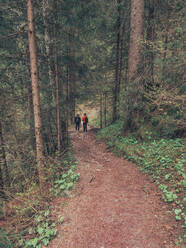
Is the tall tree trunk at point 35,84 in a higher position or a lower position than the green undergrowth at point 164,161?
higher

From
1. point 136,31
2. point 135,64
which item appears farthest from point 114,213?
point 136,31

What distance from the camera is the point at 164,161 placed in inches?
221

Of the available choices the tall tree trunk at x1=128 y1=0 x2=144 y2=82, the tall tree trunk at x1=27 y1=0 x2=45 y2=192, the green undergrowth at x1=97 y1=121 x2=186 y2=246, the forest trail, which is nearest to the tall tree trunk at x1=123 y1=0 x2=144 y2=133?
the tall tree trunk at x1=128 y1=0 x2=144 y2=82

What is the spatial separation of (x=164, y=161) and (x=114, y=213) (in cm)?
298

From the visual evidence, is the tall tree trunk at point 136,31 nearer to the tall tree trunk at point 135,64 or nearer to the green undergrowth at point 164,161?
the tall tree trunk at point 135,64

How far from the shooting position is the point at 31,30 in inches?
203

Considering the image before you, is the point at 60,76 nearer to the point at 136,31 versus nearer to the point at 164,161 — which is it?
the point at 136,31

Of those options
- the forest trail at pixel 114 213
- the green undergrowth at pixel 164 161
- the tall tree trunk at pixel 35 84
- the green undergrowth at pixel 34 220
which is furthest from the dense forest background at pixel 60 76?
the forest trail at pixel 114 213

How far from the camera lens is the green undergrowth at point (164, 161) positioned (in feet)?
13.5

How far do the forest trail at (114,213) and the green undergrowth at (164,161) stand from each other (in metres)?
0.30

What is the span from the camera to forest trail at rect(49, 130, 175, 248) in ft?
11.0

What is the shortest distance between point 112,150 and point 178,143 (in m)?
3.87

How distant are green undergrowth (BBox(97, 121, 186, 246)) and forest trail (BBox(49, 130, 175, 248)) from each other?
0.30 metres

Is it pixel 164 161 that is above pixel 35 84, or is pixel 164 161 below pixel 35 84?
below
